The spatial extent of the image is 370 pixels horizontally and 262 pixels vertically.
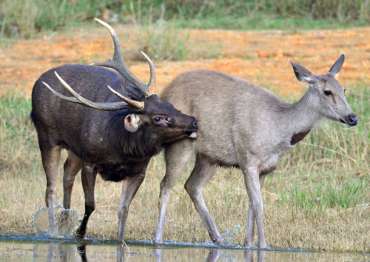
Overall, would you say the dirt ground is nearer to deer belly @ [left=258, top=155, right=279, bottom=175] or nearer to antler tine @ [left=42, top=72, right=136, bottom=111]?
deer belly @ [left=258, top=155, right=279, bottom=175]

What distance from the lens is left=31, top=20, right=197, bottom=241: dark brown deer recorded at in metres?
11.5

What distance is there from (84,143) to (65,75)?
0.93 meters

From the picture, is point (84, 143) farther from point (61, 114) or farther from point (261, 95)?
point (261, 95)

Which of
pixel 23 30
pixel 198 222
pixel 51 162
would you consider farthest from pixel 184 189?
pixel 23 30

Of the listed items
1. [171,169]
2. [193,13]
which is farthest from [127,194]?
[193,13]

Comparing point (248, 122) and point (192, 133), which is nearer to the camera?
point (192, 133)

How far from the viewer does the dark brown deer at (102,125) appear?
37.6 feet

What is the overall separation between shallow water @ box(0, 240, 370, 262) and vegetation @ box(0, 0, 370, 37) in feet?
29.2

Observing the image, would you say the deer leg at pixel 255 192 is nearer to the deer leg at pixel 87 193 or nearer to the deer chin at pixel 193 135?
the deer chin at pixel 193 135

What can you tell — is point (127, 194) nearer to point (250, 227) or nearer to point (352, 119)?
point (250, 227)

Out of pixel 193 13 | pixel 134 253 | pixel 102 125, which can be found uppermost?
pixel 102 125

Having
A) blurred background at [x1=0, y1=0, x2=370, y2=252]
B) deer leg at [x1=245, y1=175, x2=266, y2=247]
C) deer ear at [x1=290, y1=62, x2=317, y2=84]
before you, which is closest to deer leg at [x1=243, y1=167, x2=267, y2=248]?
deer leg at [x1=245, y1=175, x2=266, y2=247]

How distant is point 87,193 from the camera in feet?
39.0

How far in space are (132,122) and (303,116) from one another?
61.2 inches
